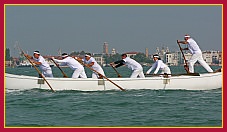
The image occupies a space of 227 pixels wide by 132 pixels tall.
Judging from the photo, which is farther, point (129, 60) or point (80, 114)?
point (129, 60)

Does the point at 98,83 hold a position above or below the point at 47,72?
below

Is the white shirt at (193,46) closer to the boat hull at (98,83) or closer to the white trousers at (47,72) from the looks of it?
the boat hull at (98,83)

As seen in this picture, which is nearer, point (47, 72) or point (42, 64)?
point (42, 64)

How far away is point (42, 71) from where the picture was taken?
67.4ft

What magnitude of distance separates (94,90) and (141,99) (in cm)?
298

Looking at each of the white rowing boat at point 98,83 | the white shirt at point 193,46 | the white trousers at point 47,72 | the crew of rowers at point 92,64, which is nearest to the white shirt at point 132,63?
the crew of rowers at point 92,64

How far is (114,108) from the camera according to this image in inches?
607

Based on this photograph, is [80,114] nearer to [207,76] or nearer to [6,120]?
[6,120]

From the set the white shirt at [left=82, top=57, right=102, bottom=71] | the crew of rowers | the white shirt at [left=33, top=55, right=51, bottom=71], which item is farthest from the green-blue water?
the white shirt at [left=82, top=57, right=102, bottom=71]

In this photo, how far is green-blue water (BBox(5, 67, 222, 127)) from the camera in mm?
12859

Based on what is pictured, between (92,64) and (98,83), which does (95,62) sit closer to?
(92,64)

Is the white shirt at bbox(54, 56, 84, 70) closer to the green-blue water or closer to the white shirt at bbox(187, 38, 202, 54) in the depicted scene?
the green-blue water

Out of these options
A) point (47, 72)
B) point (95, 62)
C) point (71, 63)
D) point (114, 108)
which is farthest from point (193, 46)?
point (114, 108)

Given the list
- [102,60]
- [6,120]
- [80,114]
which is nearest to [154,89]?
[80,114]
